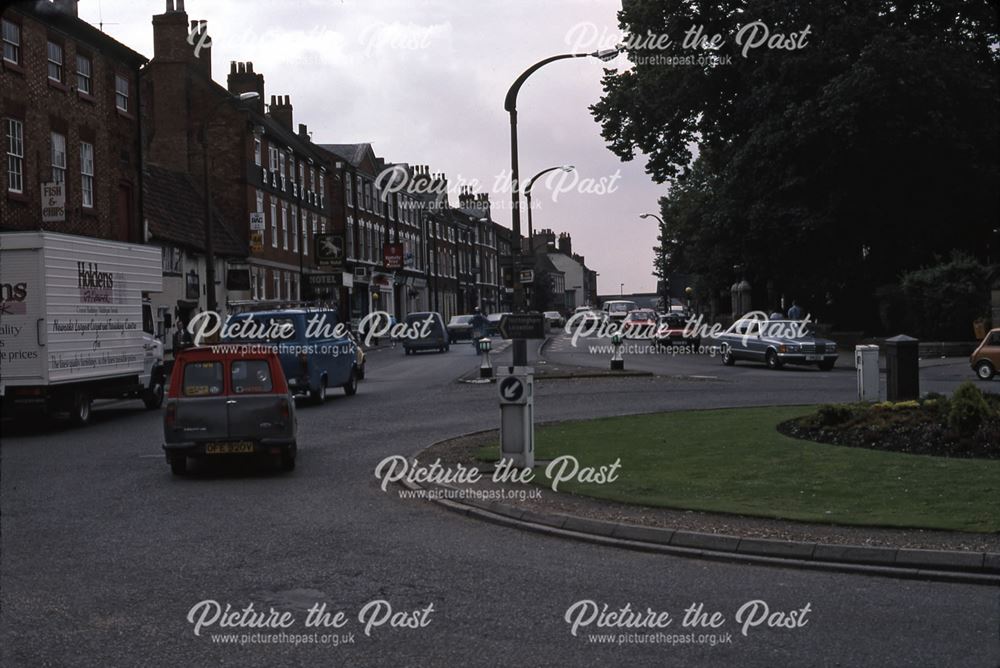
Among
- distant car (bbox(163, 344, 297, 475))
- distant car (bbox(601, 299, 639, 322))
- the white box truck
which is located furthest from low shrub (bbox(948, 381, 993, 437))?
distant car (bbox(601, 299, 639, 322))

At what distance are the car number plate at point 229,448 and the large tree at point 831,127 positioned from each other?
94.4 ft

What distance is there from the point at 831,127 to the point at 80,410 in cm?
2747

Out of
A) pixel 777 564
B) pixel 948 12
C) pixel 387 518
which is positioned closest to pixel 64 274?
pixel 387 518

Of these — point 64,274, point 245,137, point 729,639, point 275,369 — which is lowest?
point 729,639

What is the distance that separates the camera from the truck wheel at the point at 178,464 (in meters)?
14.1

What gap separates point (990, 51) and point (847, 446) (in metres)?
33.4

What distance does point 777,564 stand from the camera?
8391 mm

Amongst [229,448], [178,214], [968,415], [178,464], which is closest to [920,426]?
[968,415]

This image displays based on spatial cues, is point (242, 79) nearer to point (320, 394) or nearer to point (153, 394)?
point (153, 394)

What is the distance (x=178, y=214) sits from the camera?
46.8 m

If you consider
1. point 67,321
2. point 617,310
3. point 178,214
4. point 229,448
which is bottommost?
point 229,448

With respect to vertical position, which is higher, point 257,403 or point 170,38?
point 170,38

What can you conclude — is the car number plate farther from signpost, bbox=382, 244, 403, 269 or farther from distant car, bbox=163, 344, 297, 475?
signpost, bbox=382, 244, 403, 269

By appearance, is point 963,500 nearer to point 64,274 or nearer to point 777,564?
point 777,564
